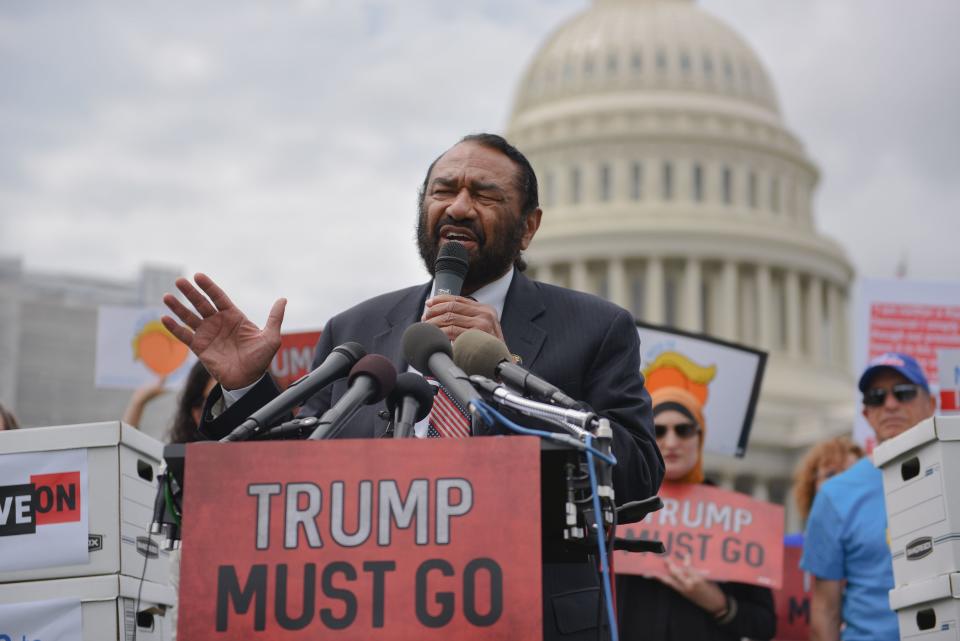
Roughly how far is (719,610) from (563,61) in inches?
2937

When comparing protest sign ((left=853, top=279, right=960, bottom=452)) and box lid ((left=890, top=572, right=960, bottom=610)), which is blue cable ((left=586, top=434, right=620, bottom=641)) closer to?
box lid ((left=890, top=572, right=960, bottom=610))

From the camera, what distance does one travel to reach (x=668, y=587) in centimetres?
745

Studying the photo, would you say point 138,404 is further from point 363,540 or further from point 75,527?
point 363,540

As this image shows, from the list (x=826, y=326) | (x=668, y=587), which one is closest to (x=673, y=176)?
(x=826, y=326)

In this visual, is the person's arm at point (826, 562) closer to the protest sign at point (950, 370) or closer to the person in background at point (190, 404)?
the protest sign at point (950, 370)

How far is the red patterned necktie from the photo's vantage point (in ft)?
13.3

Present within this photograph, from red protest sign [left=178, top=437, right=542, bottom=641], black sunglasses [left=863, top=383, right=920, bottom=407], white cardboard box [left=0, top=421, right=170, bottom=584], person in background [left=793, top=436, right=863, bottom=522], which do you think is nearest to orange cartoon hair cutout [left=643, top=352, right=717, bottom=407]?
person in background [left=793, top=436, right=863, bottom=522]

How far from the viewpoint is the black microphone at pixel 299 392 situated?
143 inches

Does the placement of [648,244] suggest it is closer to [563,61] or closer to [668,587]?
[563,61]

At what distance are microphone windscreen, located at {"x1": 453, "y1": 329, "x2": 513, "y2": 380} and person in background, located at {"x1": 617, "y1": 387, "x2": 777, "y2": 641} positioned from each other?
11.5 ft

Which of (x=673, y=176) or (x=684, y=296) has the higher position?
(x=673, y=176)

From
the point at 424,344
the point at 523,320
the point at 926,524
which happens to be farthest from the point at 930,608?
the point at 424,344

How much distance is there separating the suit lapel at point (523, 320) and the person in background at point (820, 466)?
18.8 ft

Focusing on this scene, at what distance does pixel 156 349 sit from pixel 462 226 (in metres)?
8.59
